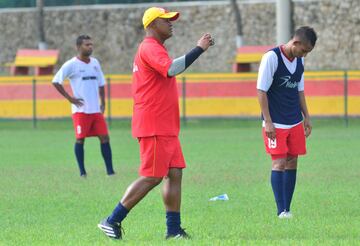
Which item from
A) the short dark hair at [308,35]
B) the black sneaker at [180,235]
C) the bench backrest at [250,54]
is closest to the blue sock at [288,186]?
the short dark hair at [308,35]

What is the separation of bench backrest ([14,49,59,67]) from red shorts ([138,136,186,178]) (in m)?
32.4

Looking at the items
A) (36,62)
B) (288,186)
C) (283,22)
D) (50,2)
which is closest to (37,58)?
(36,62)

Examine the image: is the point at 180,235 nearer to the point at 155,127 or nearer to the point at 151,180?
the point at 151,180

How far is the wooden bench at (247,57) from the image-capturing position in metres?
41.8

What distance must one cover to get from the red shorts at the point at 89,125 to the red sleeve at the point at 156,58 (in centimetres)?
836

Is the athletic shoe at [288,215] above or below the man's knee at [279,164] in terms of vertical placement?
below

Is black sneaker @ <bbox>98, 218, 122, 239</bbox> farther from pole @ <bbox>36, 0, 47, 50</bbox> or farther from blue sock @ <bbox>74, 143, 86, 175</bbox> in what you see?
pole @ <bbox>36, 0, 47, 50</bbox>

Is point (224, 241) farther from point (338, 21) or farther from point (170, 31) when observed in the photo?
point (338, 21)

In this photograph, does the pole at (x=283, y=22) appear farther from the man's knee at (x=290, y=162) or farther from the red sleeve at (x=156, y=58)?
the red sleeve at (x=156, y=58)

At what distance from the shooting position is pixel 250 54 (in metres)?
42.4

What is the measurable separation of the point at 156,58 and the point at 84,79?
8607 mm

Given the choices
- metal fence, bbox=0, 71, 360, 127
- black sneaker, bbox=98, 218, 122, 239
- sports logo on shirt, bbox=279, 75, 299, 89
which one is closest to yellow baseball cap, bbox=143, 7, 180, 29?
black sneaker, bbox=98, 218, 122, 239

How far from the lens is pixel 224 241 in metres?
11.2

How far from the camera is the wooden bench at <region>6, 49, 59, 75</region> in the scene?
43.9 meters
